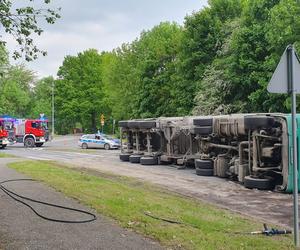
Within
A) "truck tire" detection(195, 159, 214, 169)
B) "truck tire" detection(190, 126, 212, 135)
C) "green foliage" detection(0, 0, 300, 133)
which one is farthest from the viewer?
"green foliage" detection(0, 0, 300, 133)

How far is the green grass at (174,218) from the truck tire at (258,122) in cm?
358

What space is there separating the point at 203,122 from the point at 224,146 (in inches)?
63.1

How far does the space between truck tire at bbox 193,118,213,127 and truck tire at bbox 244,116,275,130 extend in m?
3.30

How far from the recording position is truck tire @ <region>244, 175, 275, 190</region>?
14844 millimetres

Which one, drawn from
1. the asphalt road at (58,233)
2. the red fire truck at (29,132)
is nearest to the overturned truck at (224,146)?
the asphalt road at (58,233)

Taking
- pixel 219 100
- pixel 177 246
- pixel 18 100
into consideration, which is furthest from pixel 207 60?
pixel 18 100

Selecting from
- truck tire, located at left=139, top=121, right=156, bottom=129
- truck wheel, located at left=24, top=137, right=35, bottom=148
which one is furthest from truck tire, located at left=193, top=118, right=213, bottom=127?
truck wheel, located at left=24, top=137, right=35, bottom=148

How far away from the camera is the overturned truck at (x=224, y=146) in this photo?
14.8 meters

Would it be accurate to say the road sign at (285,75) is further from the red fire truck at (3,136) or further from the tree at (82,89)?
the tree at (82,89)

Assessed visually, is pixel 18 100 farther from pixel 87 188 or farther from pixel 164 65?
pixel 87 188

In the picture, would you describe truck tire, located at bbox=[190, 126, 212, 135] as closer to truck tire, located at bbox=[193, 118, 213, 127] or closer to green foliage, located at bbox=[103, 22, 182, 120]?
truck tire, located at bbox=[193, 118, 213, 127]

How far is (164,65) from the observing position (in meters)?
54.2

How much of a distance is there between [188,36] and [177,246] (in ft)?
132

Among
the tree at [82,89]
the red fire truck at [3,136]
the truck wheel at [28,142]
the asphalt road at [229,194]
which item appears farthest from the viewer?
the tree at [82,89]
